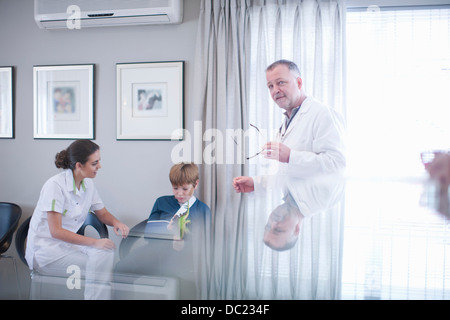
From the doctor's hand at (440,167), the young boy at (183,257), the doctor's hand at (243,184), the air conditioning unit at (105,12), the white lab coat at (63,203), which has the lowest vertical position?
the white lab coat at (63,203)

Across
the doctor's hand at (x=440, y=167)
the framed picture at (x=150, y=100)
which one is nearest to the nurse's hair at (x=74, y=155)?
the framed picture at (x=150, y=100)

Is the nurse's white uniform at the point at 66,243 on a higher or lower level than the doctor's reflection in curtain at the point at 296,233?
lower

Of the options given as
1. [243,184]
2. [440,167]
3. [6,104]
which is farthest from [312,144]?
[6,104]

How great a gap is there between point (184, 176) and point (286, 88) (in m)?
0.43

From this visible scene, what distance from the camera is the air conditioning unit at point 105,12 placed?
5.58 ft

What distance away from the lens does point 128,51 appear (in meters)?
1.88

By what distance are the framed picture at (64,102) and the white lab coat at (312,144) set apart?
5.38 feet

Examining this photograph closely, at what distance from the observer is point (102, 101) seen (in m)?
1.92

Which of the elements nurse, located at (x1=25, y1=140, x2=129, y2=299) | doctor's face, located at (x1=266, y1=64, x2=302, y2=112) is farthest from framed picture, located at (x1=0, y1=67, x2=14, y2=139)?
doctor's face, located at (x1=266, y1=64, x2=302, y2=112)

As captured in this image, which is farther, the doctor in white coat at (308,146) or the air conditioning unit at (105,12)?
the air conditioning unit at (105,12)

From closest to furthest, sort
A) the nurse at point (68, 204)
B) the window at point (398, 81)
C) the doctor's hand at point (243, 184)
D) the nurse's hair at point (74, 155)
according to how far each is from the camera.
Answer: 1. the doctor's hand at point (243, 184)
2. the nurse at point (68, 204)
3. the nurse's hair at point (74, 155)
4. the window at point (398, 81)

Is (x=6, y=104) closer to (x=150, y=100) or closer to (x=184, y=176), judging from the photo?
(x=150, y=100)

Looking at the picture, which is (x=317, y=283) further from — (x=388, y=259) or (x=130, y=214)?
(x=130, y=214)

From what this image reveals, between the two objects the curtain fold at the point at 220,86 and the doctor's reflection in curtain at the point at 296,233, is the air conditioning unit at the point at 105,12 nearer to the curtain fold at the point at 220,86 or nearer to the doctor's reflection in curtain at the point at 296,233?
the curtain fold at the point at 220,86
